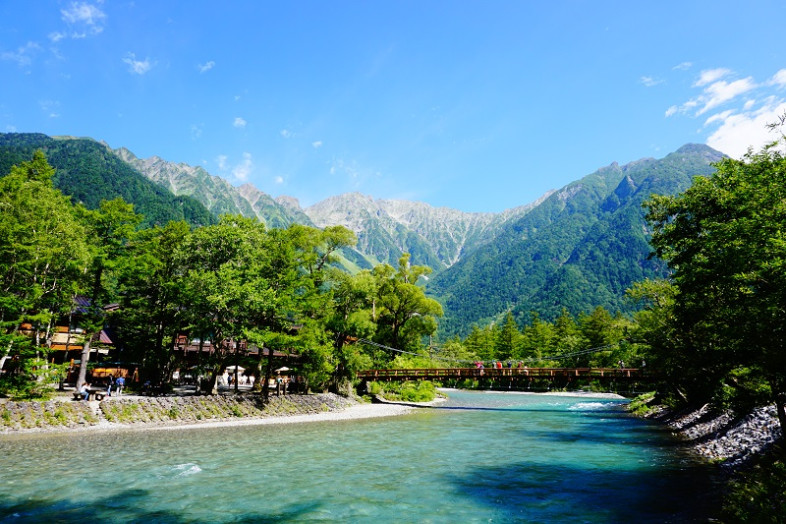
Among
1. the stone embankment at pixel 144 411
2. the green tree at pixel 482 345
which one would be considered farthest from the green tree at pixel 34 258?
the green tree at pixel 482 345

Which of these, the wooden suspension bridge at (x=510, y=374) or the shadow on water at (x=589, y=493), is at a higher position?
the wooden suspension bridge at (x=510, y=374)

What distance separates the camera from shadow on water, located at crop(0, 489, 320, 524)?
415 inches

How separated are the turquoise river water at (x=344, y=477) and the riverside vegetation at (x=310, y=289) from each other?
3544 mm

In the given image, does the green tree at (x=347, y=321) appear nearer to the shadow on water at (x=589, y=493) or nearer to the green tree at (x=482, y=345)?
the shadow on water at (x=589, y=493)

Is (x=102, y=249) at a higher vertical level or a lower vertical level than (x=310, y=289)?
higher

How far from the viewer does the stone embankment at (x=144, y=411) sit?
→ 72.1 feet

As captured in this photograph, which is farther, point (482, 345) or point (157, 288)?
point (482, 345)

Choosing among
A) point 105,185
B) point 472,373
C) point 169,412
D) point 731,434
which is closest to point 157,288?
point 169,412

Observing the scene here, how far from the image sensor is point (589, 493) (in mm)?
13562

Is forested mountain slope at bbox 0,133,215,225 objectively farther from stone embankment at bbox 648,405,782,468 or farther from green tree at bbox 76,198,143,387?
stone embankment at bbox 648,405,782,468

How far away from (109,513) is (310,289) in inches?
975

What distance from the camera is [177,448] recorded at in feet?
65.1

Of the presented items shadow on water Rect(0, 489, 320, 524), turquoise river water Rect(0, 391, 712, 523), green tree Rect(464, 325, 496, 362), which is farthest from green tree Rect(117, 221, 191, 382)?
green tree Rect(464, 325, 496, 362)

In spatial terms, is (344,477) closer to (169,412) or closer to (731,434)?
(169,412)
